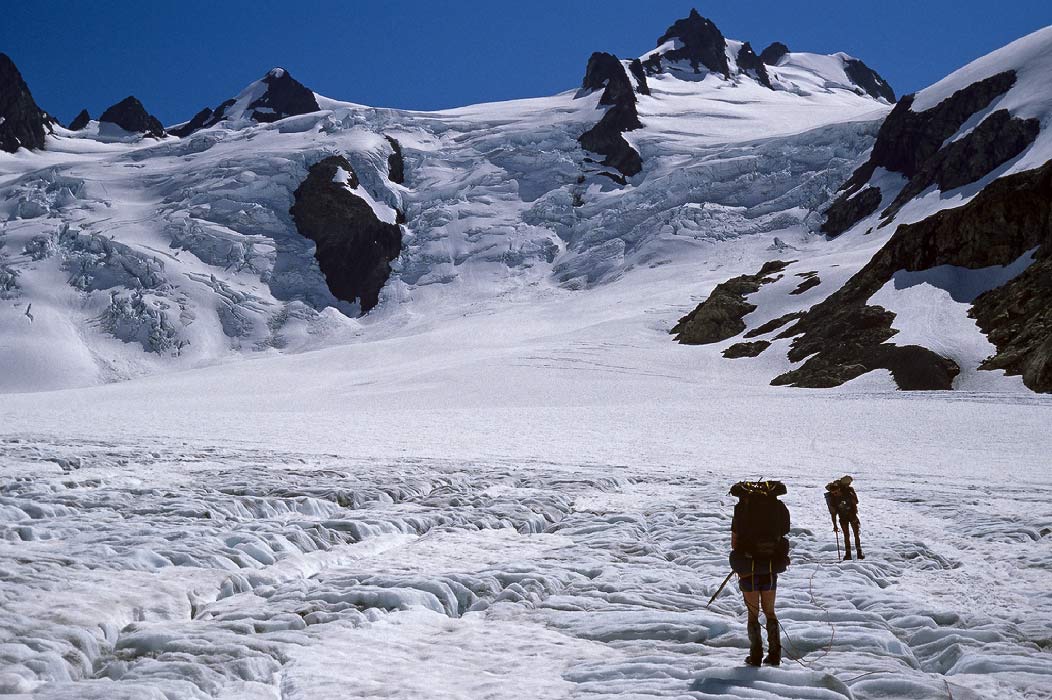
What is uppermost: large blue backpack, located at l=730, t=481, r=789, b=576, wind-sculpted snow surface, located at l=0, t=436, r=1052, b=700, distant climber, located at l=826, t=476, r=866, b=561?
large blue backpack, located at l=730, t=481, r=789, b=576

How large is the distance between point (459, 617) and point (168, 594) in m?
3.01

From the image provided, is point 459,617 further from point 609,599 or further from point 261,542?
point 261,542

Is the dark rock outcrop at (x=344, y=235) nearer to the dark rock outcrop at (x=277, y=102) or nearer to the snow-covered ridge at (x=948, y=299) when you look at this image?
the snow-covered ridge at (x=948, y=299)

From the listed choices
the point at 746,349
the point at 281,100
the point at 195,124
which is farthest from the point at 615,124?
the point at 195,124

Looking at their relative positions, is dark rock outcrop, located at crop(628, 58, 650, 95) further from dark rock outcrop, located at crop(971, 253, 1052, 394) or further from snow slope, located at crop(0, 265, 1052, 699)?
snow slope, located at crop(0, 265, 1052, 699)

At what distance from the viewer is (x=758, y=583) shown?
18.7 ft

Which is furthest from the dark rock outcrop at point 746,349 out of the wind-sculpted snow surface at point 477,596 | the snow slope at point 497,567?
the wind-sculpted snow surface at point 477,596


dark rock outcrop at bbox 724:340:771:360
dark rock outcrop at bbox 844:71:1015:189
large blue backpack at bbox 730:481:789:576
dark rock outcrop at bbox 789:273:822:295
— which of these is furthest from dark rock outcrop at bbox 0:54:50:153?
large blue backpack at bbox 730:481:789:576

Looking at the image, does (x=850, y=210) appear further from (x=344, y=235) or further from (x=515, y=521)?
(x=515, y=521)

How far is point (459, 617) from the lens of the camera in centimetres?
723

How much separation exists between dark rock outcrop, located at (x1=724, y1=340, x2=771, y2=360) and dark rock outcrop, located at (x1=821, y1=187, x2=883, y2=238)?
141 ft

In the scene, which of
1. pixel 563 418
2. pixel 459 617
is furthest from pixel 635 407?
pixel 459 617

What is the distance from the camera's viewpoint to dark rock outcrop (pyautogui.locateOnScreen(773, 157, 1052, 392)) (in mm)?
35594

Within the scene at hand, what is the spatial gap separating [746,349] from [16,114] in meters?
154
